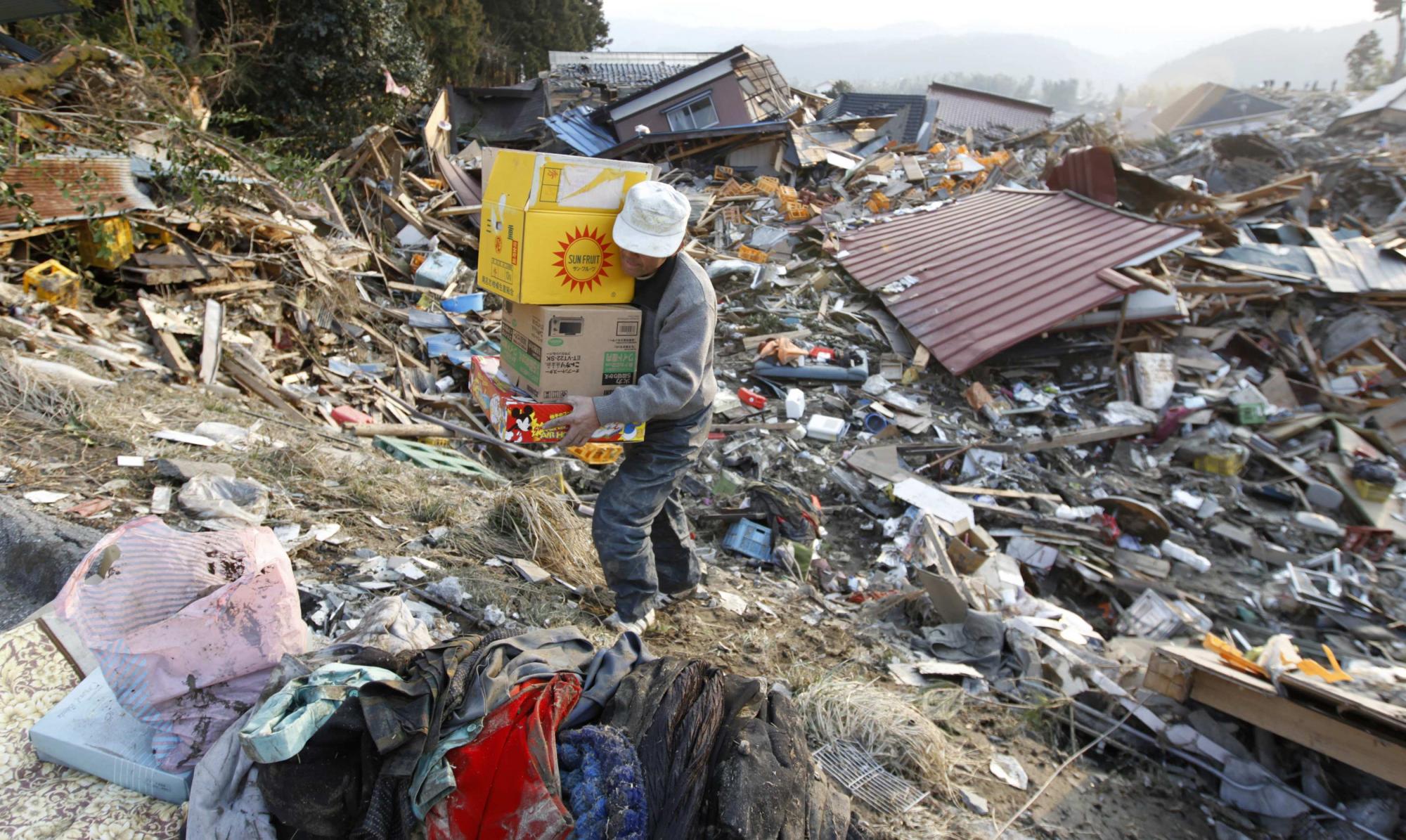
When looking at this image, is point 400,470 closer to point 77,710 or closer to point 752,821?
point 77,710

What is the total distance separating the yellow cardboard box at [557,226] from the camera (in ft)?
7.79

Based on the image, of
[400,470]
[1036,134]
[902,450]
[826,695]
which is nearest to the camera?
[826,695]

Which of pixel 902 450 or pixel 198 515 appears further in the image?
pixel 902 450

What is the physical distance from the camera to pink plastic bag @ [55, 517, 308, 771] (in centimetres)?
180

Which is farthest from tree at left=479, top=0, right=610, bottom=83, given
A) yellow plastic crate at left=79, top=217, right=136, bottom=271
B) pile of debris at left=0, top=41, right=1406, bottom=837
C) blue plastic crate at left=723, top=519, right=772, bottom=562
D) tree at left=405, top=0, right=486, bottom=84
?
blue plastic crate at left=723, top=519, right=772, bottom=562

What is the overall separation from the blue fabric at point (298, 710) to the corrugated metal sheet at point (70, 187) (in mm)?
5241

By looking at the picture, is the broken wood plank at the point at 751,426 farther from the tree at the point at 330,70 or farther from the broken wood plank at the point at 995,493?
the tree at the point at 330,70

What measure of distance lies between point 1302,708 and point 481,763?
3.32 metres

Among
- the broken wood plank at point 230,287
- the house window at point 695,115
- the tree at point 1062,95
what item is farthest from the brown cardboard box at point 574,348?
the tree at point 1062,95

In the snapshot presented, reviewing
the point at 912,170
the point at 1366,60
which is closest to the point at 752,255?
the point at 912,170

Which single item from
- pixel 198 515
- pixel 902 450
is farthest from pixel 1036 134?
pixel 198 515

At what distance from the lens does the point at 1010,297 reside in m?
7.96

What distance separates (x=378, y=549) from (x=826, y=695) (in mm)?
2113

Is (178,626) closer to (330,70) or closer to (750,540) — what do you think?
(750,540)
